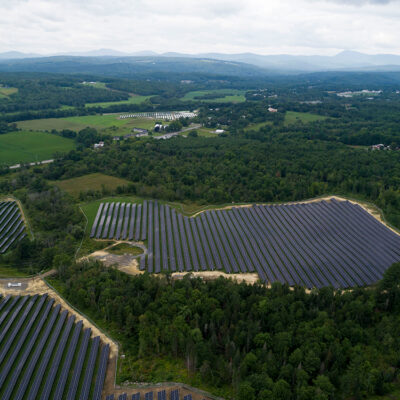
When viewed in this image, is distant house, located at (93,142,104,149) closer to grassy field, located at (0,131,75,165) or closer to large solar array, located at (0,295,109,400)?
grassy field, located at (0,131,75,165)

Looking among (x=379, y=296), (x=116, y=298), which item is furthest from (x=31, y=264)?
(x=379, y=296)

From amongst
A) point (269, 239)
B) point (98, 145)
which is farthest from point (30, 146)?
point (269, 239)

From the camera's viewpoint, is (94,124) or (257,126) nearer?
(257,126)

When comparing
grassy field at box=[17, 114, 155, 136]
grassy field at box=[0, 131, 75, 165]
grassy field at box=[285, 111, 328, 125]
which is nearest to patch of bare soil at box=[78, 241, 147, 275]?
grassy field at box=[0, 131, 75, 165]

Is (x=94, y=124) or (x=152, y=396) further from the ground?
(x=94, y=124)

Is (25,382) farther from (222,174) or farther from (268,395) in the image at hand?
(222,174)

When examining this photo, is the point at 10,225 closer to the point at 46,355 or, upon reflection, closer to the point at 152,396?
the point at 46,355

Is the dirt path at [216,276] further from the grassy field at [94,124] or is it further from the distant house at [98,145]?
the grassy field at [94,124]
